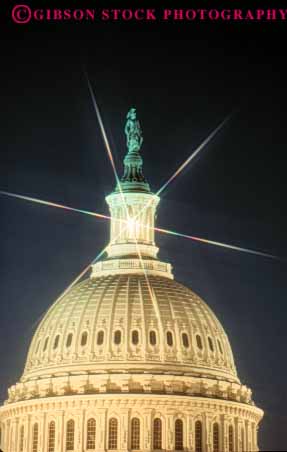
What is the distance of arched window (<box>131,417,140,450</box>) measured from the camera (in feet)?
494

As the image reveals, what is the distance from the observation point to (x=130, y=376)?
154250 millimetres

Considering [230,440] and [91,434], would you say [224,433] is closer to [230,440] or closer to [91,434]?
[230,440]

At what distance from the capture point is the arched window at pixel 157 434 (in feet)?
496

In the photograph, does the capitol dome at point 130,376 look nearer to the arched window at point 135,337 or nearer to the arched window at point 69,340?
the arched window at point 135,337

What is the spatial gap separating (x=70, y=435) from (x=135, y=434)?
616 cm

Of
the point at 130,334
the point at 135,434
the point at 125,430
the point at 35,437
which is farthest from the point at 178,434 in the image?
the point at 35,437

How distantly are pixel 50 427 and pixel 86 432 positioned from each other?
4.35 metres

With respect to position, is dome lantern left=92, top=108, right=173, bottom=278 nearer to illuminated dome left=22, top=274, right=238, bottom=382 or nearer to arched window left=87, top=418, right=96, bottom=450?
illuminated dome left=22, top=274, right=238, bottom=382

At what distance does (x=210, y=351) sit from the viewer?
526 ft

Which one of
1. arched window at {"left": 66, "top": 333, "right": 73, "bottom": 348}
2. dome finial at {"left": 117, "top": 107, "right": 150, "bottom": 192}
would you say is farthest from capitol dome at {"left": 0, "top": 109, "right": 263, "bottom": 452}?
dome finial at {"left": 117, "top": 107, "right": 150, "bottom": 192}

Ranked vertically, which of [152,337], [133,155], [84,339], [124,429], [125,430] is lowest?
[125,430]

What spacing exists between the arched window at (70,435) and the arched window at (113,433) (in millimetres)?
3559

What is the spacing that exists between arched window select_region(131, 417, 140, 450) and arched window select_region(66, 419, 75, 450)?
18.2 feet

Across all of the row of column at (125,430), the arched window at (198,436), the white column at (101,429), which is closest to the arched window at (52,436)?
the row of column at (125,430)
